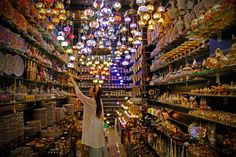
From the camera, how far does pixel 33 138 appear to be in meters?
3.75

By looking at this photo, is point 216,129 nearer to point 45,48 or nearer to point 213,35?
point 213,35

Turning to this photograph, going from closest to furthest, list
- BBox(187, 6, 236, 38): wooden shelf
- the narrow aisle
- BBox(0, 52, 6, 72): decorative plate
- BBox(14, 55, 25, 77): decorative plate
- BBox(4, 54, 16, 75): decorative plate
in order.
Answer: BBox(187, 6, 236, 38): wooden shelf < BBox(0, 52, 6, 72): decorative plate < BBox(4, 54, 16, 75): decorative plate < BBox(14, 55, 25, 77): decorative plate < the narrow aisle

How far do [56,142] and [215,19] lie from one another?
10.6 ft

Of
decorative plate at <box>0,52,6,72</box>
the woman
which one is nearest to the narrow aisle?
the woman

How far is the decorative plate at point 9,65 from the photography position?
3044 mm

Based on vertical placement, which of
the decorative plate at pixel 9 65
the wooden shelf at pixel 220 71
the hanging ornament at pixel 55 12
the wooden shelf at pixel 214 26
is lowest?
the wooden shelf at pixel 220 71

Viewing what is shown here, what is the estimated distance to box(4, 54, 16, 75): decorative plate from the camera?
3044mm

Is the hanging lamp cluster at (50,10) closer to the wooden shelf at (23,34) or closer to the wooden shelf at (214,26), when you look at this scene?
the wooden shelf at (23,34)

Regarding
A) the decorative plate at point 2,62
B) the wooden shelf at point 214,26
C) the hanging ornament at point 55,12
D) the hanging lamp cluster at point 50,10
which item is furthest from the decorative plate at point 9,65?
the wooden shelf at point 214,26

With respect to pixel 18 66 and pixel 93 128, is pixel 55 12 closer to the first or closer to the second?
pixel 18 66

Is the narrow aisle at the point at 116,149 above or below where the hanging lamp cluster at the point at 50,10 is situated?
below

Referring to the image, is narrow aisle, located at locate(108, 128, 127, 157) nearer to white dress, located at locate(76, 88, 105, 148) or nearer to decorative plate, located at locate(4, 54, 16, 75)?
white dress, located at locate(76, 88, 105, 148)

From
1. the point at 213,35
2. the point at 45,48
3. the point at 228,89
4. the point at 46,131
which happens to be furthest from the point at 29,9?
the point at 228,89

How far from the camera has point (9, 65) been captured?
3.10m
